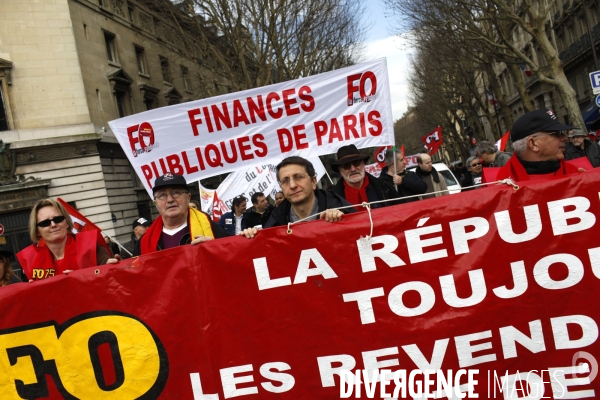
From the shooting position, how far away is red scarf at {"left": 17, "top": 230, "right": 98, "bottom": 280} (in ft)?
13.4

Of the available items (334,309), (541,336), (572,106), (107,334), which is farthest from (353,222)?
(572,106)

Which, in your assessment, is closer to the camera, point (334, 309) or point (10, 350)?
point (334, 309)

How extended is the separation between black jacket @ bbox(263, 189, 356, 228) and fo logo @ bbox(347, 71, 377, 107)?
224cm

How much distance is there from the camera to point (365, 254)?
325 cm

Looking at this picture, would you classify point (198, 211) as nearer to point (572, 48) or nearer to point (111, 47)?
point (111, 47)

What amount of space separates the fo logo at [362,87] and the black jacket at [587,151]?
3.77 metres

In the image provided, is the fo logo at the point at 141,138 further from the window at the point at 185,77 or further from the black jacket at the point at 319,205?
the window at the point at 185,77

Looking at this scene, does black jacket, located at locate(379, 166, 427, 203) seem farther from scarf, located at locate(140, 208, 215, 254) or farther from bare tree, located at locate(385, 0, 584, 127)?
bare tree, located at locate(385, 0, 584, 127)

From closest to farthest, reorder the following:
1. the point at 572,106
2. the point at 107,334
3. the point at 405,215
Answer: the point at 405,215, the point at 107,334, the point at 572,106

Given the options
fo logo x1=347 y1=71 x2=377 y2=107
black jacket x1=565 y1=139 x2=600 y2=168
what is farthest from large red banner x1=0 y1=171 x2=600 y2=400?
black jacket x1=565 y1=139 x2=600 y2=168

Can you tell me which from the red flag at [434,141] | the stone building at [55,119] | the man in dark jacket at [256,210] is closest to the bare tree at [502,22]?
the red flag at [434,141]

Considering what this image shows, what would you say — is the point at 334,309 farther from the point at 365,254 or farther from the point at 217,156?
the point at 217,156

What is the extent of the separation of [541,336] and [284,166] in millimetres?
1859

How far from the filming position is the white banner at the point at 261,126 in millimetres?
6082
